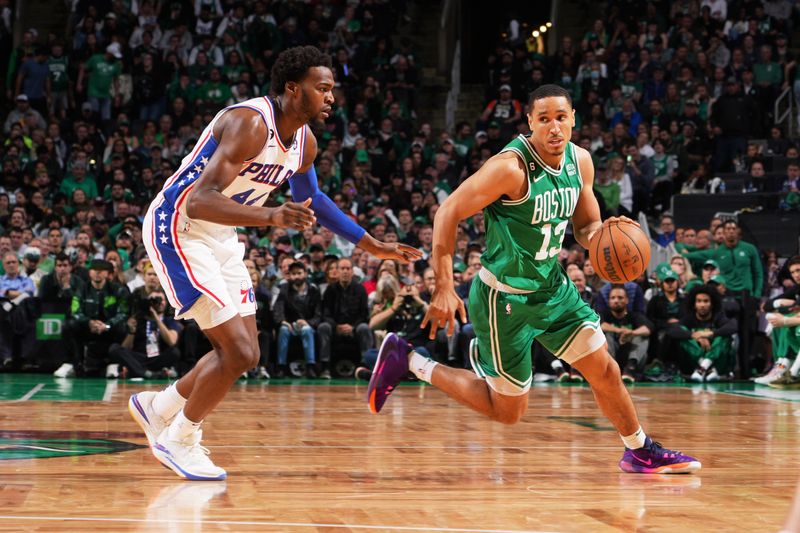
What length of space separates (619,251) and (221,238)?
1785 millimetres

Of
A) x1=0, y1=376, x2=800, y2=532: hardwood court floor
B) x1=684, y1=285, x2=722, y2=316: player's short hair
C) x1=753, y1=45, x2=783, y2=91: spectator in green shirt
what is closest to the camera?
x1=0, y1=376, x2=800, y2=532: hardwood court floor

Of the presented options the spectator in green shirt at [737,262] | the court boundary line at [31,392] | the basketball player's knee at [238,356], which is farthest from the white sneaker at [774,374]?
the basketball player's knee at [238,356]

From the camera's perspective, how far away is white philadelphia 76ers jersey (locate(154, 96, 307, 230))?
4996 mm

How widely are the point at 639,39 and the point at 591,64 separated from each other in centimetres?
103

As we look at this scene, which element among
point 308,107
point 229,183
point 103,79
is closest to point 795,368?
point 308,107

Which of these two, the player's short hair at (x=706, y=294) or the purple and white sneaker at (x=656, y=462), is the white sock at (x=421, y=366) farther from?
the player's short hair at (x=706, y=294)

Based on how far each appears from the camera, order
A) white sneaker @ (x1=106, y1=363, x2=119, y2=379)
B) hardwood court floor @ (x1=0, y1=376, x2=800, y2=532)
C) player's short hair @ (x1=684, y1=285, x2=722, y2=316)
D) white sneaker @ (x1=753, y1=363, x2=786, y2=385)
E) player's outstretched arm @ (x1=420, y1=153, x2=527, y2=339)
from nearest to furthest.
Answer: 1. hardwood court floor @ (x1=0, y1=376, x2=800, y2=532)
2. player's outstretched arm @ (x1=420, y1=153, x2=527, y2=339)
3. white sneaker @ (x1=753, y1=363, x2=786, y2=385)
4. white sneaker @ (x1=106, y1=363, x2=119, y2=379)
5. player's short hair @ (x1=684, y1=285, x2=722, y2=316)

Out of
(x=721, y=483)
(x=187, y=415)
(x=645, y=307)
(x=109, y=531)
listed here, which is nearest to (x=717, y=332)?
(x=645, y=307)

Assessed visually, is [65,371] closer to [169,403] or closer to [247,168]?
[169,403]

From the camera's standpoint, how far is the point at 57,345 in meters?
12.7

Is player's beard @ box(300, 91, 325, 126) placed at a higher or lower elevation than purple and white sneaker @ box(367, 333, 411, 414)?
higher

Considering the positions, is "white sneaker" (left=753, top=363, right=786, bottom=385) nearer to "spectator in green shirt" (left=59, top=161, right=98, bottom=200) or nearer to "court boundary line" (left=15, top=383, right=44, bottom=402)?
"court boundary line" (left=15, top=383, right=44, bottom=402)

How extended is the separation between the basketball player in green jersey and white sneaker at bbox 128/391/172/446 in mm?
1453

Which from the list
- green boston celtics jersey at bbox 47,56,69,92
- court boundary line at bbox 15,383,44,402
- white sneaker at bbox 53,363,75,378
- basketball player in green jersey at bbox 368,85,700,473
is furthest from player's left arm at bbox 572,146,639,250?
green boston celtics jersey at bbox 47,56,69,92
